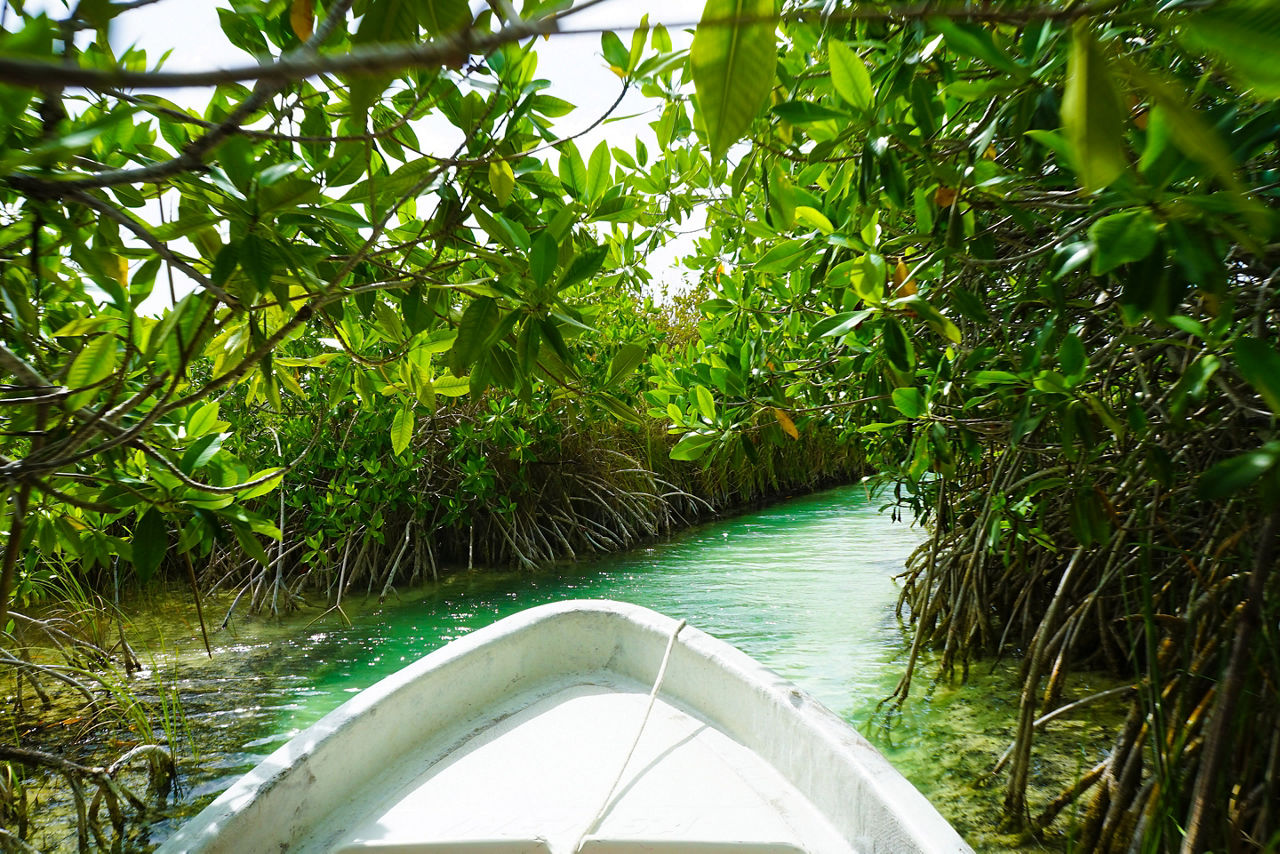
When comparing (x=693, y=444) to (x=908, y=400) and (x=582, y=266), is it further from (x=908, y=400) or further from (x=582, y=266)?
(x=582, y=266)

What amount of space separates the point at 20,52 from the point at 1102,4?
0.44m

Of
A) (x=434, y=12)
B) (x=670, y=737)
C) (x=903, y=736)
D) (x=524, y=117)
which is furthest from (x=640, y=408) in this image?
(x=434, y=12)

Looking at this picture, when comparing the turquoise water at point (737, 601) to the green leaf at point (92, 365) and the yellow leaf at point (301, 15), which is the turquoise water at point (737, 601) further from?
the yellow leaf at point (301, 15)

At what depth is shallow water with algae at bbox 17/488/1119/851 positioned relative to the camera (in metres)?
2.30

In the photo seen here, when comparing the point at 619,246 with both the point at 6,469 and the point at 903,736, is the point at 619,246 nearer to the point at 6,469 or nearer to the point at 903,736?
the point at 6,469

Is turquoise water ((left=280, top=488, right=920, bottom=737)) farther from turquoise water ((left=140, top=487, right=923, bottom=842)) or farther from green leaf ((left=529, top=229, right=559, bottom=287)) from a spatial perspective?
green leaf ((left=529, top=229, right=559, bottom=287))

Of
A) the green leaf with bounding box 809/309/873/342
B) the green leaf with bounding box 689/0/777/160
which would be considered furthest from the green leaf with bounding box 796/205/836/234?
the green leaf with bounding box 689/0/777/160

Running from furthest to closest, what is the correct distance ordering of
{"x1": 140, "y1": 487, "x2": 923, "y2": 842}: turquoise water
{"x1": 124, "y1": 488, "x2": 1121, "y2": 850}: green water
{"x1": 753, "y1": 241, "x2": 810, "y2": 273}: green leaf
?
1. {"x1": 140, "y1": 487, "x2": 923, "y2": 842}: turquoise water
2. {"x1": 124, "y1": 488, "x2": 1121, "y2": 850}: green water
3. {"x1": 753, "y1": 241, "x2": 810, "y2": 273}: green leaf

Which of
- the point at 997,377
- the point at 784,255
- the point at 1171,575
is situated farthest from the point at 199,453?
the point at 1171,575

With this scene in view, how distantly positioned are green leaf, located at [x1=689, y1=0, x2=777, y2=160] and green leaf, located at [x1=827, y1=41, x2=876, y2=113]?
720mm

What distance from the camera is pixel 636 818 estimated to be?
4.61ft

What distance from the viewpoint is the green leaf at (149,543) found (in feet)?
2.77

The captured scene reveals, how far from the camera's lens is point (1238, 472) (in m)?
0.94

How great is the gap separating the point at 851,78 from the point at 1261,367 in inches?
23.1
